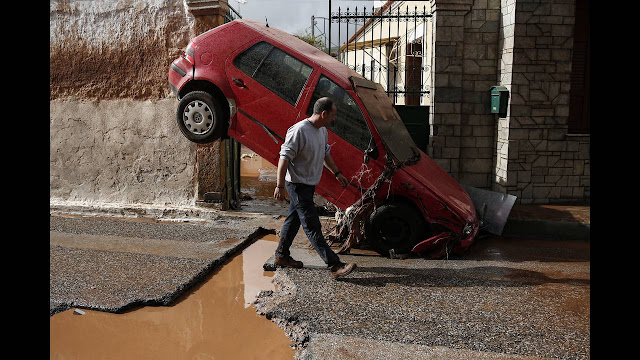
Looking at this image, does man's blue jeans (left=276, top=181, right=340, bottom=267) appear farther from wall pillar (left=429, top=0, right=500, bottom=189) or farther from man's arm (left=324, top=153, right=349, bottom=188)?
wall pillar (left=429, top=0, right=500, bottom=189)

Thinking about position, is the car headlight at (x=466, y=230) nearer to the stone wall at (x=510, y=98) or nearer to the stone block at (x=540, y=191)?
the stone wall at (x=510, y=98)

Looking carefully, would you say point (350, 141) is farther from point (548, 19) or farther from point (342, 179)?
point (548, 19)

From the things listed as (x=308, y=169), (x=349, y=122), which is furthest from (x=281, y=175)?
(x=349, y=122)

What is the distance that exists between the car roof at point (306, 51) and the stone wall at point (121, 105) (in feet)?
6.65

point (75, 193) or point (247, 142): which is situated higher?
point (247, 142)

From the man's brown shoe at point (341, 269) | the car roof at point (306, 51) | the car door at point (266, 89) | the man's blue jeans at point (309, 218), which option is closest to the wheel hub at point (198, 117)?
the car door at point (266, 89)

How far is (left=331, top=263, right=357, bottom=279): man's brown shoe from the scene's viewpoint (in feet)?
17.3

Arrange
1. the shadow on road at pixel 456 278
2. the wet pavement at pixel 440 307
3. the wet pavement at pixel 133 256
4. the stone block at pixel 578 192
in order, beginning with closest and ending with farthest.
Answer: the wet pavement at pixel 440 307 < the wet pavement at pixel 133 256 < the shadow on road at pixel 456 278 < the stone block at pixel 578 192

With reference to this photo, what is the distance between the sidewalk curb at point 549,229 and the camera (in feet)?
24.6

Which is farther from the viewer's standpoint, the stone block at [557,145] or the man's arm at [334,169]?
the stone block at [557,145]

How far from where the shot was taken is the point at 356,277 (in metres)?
5.42
